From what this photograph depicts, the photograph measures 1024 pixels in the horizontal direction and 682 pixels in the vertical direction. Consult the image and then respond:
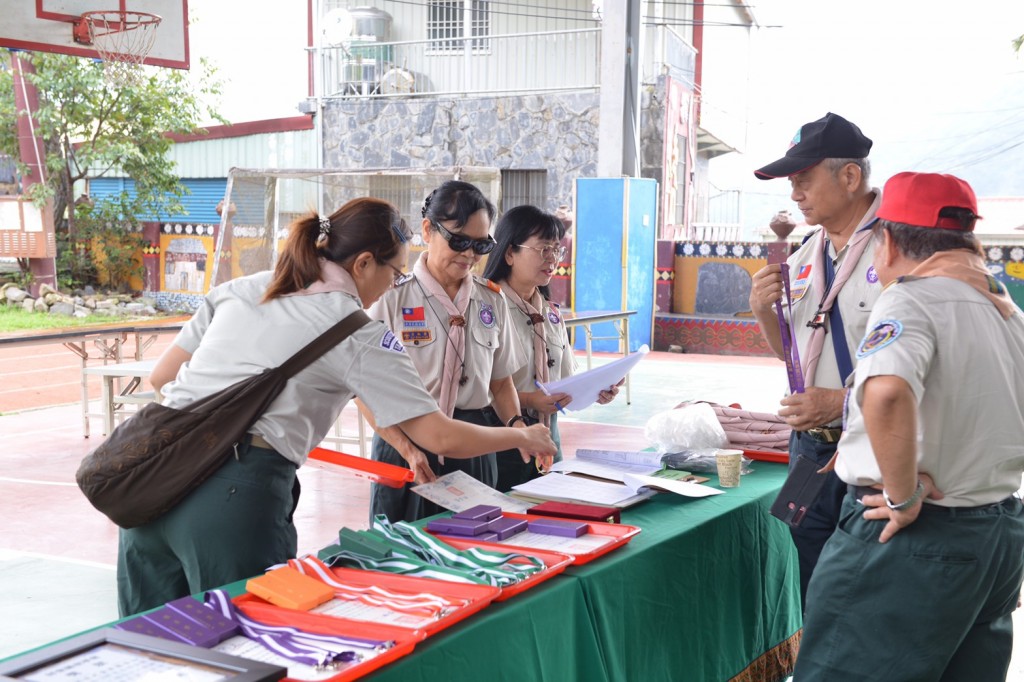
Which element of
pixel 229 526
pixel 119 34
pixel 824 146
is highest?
pixel 119 34

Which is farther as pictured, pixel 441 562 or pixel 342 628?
pixel 441 562

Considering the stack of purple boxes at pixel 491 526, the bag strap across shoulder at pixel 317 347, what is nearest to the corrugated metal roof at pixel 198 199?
the stack of purple boxes at pixel 491 526

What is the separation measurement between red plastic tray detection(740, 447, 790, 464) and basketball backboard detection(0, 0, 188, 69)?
4.80 m

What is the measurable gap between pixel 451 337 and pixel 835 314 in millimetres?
1074

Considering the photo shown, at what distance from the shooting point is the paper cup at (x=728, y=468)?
289cm

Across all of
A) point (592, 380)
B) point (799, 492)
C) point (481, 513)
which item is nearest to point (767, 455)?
point (592, 380)

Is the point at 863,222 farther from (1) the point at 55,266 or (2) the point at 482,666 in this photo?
(1) the point at 55,266

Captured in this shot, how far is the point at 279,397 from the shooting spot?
6.60 feet

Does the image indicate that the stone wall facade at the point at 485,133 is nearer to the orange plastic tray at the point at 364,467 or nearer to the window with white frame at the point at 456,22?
the window with white frame at the point at 456,22

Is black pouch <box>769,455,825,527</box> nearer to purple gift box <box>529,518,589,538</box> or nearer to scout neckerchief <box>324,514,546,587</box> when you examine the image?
purple gift box <box>529,518,589,538</box>

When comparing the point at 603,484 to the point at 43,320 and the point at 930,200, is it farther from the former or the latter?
the point at 43,320

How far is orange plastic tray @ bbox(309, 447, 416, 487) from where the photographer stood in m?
2.25

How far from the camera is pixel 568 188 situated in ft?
48.4

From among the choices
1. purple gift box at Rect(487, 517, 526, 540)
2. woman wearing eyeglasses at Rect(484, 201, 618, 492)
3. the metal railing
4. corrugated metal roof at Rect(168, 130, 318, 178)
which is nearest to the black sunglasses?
woman wearing eyeglasses at Rect(484, 201, 618, 492)
